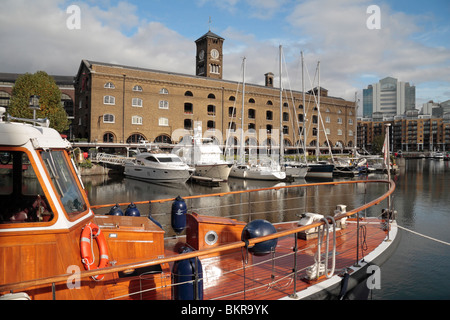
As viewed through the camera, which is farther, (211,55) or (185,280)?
(211,55)

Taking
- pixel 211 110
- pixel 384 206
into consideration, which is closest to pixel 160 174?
pixel 384 206

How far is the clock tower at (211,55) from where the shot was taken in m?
67.1

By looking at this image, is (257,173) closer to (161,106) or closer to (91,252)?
(161,106)

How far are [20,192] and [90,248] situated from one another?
134 cm

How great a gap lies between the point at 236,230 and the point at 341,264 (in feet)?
7.16

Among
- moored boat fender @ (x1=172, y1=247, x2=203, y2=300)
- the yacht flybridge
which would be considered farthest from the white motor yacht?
moored boat fender @ (x1=172, y1=247, x2=203, y2=300)

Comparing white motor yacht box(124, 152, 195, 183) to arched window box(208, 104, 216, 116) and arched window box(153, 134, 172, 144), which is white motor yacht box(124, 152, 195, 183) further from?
arched window box(208, 104, 216, 116)

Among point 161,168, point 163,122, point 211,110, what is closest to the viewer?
point 161,168

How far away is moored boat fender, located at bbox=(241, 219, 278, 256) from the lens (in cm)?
543

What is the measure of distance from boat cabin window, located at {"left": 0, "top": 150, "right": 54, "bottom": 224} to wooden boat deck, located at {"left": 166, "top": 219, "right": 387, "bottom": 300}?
95.2 inches

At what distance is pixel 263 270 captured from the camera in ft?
18.1

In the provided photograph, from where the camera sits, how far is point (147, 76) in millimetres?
49188
